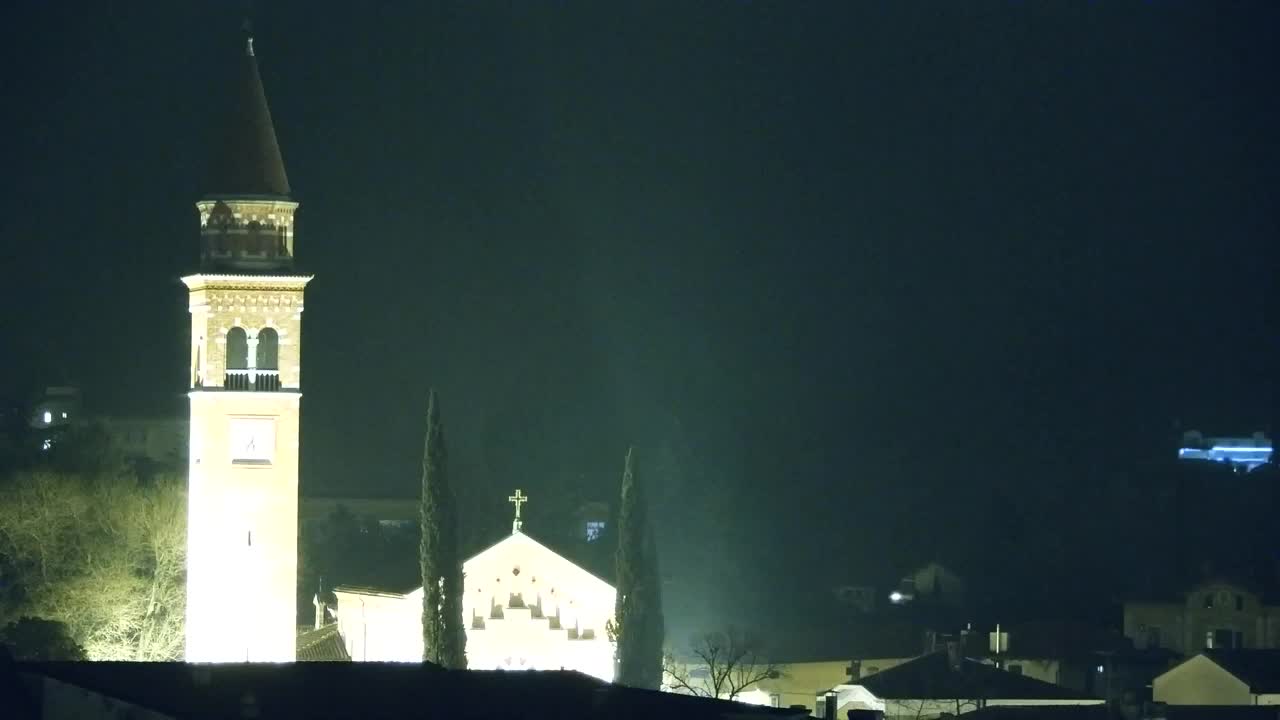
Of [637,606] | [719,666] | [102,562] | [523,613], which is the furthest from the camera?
[719,666]

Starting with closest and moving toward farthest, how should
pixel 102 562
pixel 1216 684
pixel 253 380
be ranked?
1. pixel 253 380
2. pixel 1216 684
3. pixel 102 562

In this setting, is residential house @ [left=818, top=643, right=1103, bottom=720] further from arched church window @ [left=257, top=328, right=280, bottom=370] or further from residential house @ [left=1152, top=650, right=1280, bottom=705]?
arched church window @ [left=257, top=328, right=280, bottom=370]

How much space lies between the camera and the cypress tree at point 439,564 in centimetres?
7206

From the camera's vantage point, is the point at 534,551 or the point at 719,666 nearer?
the point at 534,551

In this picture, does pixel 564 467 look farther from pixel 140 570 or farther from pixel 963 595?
pixel 140 570

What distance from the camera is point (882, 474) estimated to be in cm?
13975

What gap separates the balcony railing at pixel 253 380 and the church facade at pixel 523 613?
24.4ft

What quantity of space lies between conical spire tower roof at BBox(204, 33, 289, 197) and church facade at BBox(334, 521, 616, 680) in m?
11.1

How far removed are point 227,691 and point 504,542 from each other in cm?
3671

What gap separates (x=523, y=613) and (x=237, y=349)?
9999 millimetres

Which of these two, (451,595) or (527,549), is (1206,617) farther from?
(451,595)

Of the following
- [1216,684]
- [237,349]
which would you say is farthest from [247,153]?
[1216,684]

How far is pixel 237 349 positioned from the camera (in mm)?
72250

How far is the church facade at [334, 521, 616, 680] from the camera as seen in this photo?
75.6 meters
